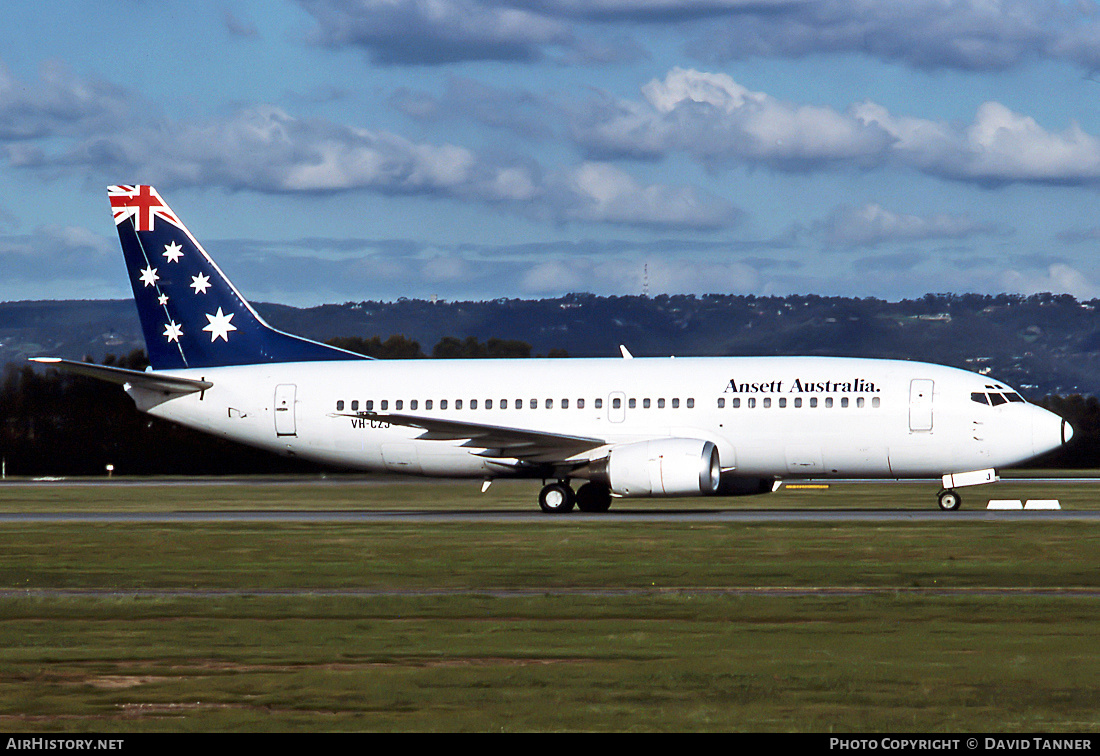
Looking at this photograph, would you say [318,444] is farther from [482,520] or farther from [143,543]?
[143,543]

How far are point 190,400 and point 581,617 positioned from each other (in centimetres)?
2761

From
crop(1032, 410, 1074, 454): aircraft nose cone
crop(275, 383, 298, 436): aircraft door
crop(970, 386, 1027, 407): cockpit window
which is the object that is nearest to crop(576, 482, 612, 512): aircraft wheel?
crop(275, 383, 298, 436): aircraft door

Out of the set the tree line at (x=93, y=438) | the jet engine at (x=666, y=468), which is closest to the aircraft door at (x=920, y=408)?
the jet engine at (x=666, y=468)

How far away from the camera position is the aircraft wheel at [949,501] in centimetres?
3734

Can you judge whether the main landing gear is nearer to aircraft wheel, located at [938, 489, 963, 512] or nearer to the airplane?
the airplane

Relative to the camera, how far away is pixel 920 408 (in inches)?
1455

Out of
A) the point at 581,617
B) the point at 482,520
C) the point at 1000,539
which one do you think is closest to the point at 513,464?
the point at 482,520

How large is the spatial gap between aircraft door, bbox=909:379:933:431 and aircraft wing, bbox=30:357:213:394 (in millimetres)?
20374

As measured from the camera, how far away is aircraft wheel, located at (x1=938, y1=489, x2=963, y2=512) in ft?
123

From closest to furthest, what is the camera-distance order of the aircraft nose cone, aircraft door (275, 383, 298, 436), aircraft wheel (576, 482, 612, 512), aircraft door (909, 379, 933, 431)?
the aircraft nose cone < aircraft door (909, 379, 933, 431) < aircraft wheel (576, 482, 612, 512) < aircraft door (275, 383, 298, 436)

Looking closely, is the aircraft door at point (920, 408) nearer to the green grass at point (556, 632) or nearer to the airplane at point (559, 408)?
the airplane at point (559, 408)

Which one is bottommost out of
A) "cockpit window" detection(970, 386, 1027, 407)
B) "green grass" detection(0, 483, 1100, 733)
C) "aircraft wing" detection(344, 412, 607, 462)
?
"green grass" detection(0, 483, 1100, 733)

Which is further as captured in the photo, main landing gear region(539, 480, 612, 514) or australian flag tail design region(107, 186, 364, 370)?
australian flag tail design region(107, 186, 364, 370)

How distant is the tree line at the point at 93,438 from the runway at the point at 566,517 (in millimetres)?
48177
